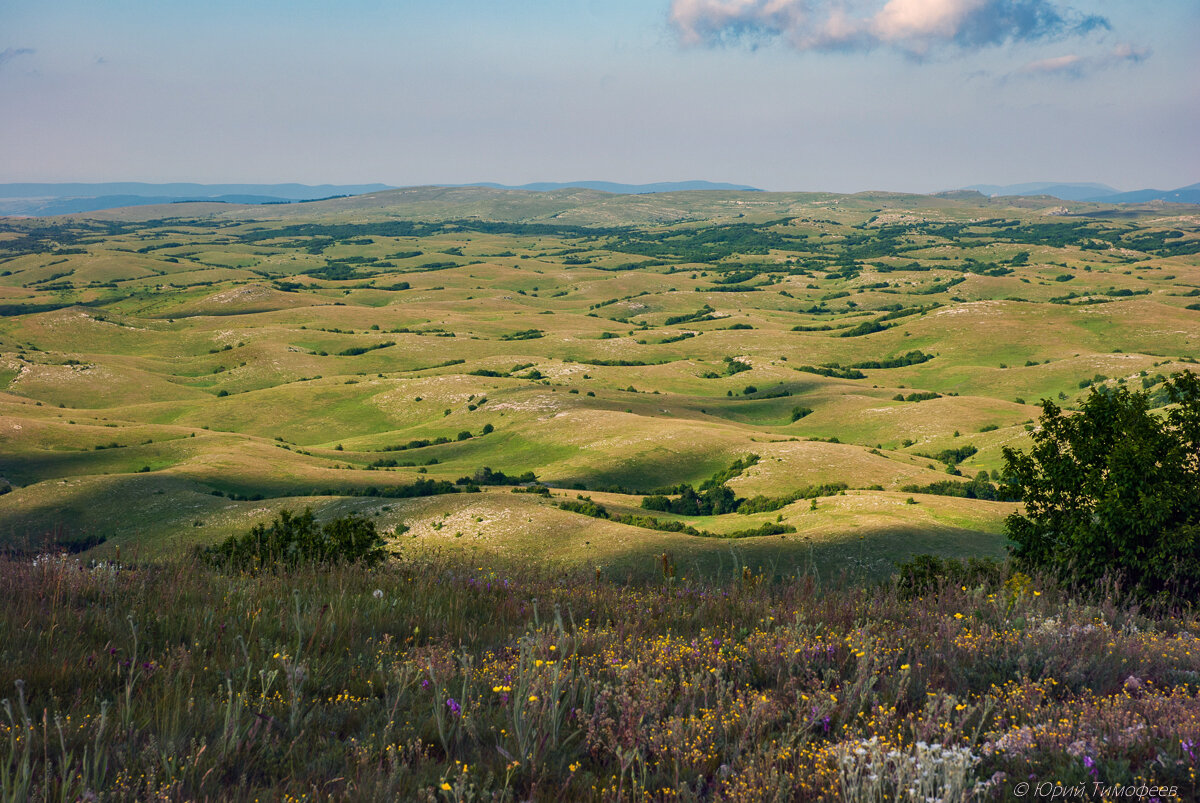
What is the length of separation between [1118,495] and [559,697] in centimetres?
1337

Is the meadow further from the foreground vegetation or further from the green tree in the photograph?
the green tree

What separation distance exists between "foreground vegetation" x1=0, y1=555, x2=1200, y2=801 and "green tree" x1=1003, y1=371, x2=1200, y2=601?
20.6ft

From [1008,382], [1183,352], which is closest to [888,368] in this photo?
[1008,382]

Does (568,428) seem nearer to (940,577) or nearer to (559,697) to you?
(940,577)

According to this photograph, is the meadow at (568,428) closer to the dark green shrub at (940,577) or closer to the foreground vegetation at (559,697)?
the dark green shrub at (940,577)

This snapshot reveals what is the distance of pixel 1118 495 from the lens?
14.2 metres

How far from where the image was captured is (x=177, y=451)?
326 ft

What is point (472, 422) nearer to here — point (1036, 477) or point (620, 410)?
point (620, 410)

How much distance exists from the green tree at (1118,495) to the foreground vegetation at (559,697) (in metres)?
6.27

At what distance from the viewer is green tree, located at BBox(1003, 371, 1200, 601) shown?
13.0 metres

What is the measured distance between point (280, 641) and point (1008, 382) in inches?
5981

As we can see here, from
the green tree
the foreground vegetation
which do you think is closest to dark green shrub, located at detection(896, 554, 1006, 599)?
the green tree

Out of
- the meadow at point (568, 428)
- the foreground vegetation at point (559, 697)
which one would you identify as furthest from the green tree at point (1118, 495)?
the foreground vegetation at point (559, 697)

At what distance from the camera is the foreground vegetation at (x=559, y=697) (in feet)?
13.4
